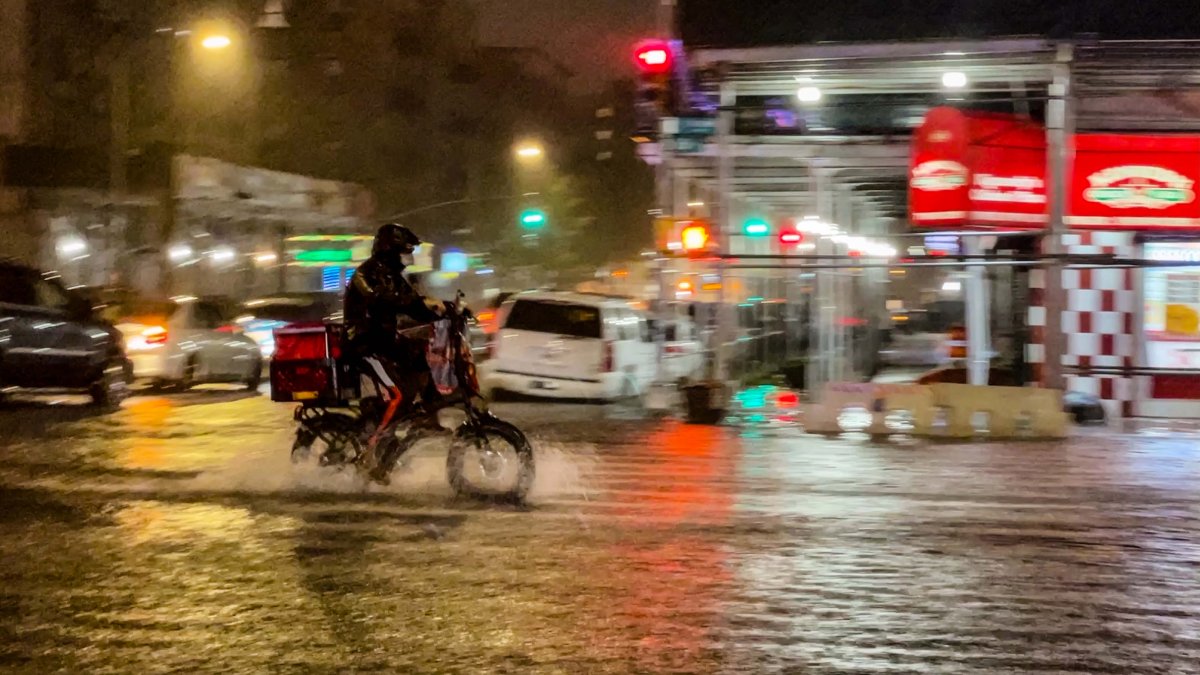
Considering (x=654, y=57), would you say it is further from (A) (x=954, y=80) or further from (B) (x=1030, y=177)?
(B) (x=1030, y=177)

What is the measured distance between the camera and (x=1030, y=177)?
14.8 m

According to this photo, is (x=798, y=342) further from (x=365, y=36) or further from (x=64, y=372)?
(x=365, y=36)

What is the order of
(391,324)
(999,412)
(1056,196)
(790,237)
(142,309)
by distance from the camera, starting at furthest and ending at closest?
1. (790,237)
2. (142,309)
3. (1056,196)
4. (999,412)
5. (391,324)

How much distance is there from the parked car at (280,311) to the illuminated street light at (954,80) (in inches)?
432

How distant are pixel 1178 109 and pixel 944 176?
404 cm

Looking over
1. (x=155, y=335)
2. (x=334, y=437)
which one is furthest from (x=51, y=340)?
(x=334, y=437)

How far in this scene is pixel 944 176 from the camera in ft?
47.1

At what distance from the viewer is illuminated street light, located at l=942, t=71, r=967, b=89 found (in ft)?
50.7

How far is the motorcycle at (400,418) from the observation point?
8.96m

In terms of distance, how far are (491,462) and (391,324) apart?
45.2 inches

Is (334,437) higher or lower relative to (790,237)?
lower

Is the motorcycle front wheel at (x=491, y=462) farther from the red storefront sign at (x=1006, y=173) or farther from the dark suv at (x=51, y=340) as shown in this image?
the dark suv at (x=51, y=340)

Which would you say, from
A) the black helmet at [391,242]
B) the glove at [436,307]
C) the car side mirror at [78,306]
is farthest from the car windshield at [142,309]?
the glove at [436,307]

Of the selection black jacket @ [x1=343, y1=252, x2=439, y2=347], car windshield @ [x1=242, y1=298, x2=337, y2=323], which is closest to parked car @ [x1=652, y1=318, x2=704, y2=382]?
car windshield @ [x1=242, y1=298, x2=337, y2=323]
